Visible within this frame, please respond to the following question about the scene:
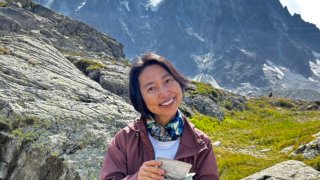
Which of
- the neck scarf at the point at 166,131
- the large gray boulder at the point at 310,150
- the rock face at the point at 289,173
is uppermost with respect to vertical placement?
the neck scarf at the point at 166,131

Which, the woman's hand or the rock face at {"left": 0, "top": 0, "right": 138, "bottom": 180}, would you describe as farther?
the rock face at {"left": 0, "top": 0, "right": 138, "bottom": 180}

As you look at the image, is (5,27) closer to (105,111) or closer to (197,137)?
(105,111)

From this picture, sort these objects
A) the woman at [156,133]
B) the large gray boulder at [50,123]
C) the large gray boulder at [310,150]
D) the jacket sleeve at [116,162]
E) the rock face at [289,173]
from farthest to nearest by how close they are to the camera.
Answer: the large gray boulder at [310,150] → the rock face at [289,173] → the large gray boulder at [50,123] → the woman at [156,133] → the jacket sleeve at [116,162]

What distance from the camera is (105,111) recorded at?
12914 mm

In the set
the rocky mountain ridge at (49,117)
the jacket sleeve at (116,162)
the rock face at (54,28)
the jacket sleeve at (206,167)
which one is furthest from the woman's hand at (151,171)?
the rock face at (54,28)

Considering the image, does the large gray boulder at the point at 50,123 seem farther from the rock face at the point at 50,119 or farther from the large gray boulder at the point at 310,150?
the large gray boulder at the point at 310,150

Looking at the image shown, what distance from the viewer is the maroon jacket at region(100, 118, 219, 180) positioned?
5332mm

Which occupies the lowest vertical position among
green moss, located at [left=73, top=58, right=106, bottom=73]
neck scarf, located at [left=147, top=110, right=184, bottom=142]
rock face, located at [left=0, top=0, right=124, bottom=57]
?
neck scarf, located at [left=147, top=110, right=184, bottom=142]

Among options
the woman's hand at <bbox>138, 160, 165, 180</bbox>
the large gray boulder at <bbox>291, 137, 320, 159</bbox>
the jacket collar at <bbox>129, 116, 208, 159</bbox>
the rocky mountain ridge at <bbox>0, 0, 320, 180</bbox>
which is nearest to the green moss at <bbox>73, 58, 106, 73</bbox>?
the rocky mountain ridge at <bbox>0, 0, 320, 180</bbox>

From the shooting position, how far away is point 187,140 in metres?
5.46

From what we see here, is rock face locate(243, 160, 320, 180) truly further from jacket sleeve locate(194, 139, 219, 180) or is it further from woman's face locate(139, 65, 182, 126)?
woman's face locate(139, 65, 182, 126)

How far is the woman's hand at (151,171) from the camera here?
15.9 feet

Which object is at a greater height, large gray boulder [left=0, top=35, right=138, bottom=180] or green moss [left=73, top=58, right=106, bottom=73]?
green moss [left=73, top=58, right=106, bottom=73]

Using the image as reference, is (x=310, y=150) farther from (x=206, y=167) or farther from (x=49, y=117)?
(x=206, y=167)
